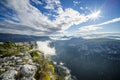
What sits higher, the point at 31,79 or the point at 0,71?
the point at 0,71

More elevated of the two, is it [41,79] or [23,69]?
[23,69]

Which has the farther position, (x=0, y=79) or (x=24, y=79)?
(x=24, y=79)

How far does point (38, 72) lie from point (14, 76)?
10.7 m

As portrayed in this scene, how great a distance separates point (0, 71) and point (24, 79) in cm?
725

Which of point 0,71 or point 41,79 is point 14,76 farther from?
point 41,79

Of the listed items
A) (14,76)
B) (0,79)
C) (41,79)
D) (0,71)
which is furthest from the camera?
(41,79)

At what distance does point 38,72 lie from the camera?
126 ft

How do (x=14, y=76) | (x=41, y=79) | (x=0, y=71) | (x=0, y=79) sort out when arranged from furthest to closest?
(x=41, y=79)
(x=0, y=71)
(x=14, y=76)
(x=0, y=79)

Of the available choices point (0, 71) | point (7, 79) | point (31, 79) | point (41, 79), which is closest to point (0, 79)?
point (7, 79)

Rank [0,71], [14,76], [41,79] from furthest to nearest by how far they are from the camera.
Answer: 1. [41,79]
2. [0,71]
3. [14,76]

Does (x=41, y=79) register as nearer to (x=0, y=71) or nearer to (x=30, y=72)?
(x=30, y=72)

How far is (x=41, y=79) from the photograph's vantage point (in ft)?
119

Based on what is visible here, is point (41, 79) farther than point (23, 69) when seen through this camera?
Yes

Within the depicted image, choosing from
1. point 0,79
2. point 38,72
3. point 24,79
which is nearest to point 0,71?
point 0,79
